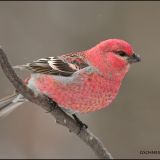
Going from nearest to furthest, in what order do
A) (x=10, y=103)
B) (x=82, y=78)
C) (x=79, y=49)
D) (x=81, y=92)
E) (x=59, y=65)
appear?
(x=81, y=92) → (x=82, y=78) → (x=10, y=103) → (x=59, y=65) → (x=79, y=49)

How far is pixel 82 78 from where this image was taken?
5195 millimetres

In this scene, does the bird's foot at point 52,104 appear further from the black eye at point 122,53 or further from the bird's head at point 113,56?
the black eye at point 122,53

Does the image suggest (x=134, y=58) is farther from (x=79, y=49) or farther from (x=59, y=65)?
(x=79, y=49)

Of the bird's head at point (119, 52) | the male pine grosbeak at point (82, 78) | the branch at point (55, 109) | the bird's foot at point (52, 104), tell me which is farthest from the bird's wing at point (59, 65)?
the branch at point (55, 109)

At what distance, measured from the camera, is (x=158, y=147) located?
8.14 metres

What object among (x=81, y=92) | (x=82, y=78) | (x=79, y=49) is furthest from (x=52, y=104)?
(x=79, y=49)

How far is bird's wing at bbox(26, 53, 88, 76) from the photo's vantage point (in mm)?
5277

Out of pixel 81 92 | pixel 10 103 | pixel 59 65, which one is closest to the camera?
A: pixel 81 92

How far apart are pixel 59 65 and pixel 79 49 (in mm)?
3726

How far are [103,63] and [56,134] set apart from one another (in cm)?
376

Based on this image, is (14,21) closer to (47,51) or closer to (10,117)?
(47,51)

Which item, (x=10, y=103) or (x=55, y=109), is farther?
(x=10, y=103)

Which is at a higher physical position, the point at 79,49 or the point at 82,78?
the point at 82,78

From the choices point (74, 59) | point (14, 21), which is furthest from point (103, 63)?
point (14, 21)
